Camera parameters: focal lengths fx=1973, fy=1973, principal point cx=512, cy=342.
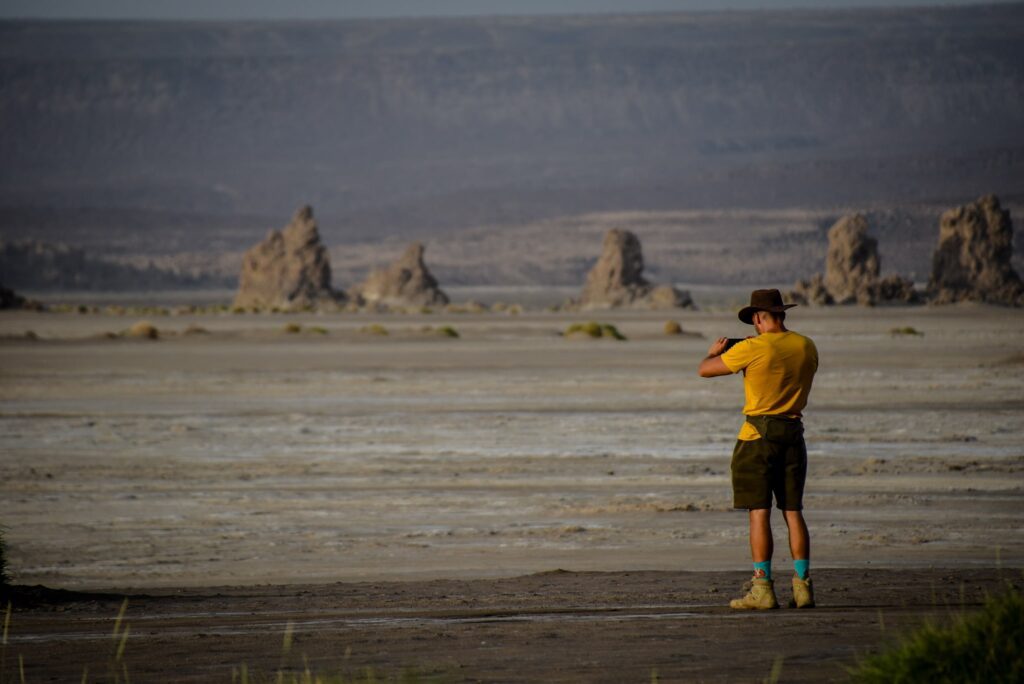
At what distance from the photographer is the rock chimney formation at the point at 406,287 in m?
82.9

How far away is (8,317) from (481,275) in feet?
278

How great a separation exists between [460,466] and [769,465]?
9.68 m

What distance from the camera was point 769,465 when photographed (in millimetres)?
9195

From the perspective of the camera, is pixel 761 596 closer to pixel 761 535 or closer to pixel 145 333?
pixel 761 535

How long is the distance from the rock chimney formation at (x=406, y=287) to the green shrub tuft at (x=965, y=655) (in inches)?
2979

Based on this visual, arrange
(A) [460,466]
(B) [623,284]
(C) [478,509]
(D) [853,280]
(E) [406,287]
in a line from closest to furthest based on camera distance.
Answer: (C) [478,509], (A) [460,466], (D) [853,280], (B) [623,284], (E) [406,287]

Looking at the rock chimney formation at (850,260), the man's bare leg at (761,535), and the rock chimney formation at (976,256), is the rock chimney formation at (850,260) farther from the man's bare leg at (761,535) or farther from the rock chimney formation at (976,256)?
the man's bare leg at (761,535)

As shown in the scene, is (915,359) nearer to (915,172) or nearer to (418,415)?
(418,415)

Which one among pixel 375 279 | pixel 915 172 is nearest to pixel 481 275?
pixel 915 172

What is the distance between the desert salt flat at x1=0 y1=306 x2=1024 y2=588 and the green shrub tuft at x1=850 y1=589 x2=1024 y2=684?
17.3ft

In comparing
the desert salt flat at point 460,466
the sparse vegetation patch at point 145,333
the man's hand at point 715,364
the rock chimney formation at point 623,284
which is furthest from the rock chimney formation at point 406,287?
the man's hand at point 715,364

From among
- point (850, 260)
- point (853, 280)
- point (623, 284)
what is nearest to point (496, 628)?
point (853, 280)

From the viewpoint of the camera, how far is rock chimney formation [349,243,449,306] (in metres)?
82.9

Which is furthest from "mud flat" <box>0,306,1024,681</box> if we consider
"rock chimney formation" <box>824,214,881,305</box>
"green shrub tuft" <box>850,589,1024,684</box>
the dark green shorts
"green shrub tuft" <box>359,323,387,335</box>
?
"rock chimney formation" <box>824,214,881,305</box>
